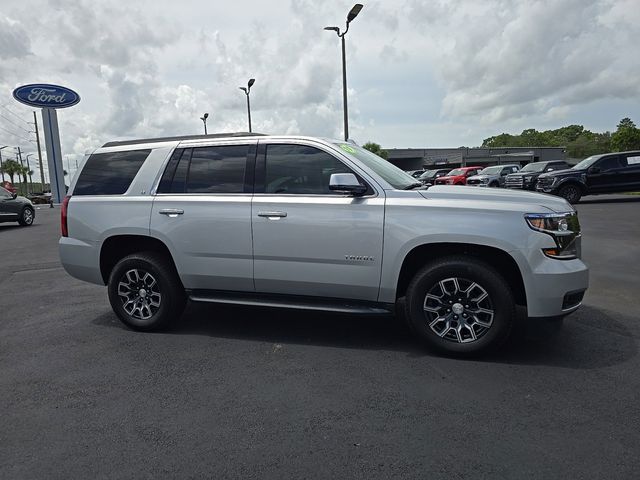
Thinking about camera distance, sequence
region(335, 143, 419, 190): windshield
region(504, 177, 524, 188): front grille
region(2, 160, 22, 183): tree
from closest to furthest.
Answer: region(335, 143, 419, 190): windshield
region(504, 177, 524, 188): front grille
region(2, 160, 22, 183): tree

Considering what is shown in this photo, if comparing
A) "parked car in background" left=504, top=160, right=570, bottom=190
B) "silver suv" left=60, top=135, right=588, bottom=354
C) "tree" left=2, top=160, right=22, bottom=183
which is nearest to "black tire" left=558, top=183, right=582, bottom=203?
"parked car in background" left=504, top=160, right=570, bottom=190

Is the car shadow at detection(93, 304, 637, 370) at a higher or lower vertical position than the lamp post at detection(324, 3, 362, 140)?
lower

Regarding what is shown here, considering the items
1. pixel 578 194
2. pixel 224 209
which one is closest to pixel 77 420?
pixel 224 209

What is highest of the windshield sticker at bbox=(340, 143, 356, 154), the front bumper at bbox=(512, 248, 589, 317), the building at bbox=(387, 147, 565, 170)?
the building at bbox=(387, 147, 565, 170)

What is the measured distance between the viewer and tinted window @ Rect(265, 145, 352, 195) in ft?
14.6

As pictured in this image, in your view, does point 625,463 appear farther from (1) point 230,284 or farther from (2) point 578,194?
(2) point 578,194

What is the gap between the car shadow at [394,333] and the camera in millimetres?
4094

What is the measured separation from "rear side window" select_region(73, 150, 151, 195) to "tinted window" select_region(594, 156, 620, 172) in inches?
687

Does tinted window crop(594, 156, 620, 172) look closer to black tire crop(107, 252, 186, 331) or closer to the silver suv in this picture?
the silver suv

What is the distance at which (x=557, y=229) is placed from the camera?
3865 mm

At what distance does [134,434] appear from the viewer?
3021mm

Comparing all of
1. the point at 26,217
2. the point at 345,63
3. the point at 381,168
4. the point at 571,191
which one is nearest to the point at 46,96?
the point at 26,217

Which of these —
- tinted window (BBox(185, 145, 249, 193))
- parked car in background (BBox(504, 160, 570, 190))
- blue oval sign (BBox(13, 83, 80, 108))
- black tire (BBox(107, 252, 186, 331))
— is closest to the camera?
tinted window (BBox(185, 145, 249, 193))

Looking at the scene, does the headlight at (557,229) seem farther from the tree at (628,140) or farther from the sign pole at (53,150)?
the tree at (628,140)
